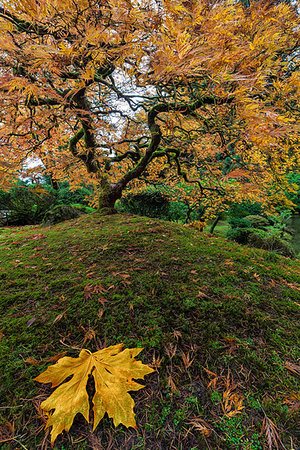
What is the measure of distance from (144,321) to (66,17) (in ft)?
6.88

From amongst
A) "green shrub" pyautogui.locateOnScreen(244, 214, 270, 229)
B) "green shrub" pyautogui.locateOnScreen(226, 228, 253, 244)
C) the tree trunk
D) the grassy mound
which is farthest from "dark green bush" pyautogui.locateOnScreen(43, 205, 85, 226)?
"green shrub" pyautogui.locateOnScreen(244, 214, 270, 229)

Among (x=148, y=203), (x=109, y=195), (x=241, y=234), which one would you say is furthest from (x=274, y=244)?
(x=109, y=195)

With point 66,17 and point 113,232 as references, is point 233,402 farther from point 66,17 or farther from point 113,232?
point 66,17

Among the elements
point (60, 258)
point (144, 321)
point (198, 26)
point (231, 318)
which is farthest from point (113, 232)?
point (198, 26)

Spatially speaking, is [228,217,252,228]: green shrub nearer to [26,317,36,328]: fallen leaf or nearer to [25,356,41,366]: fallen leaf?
[26,317,36,328]: fallen leaf

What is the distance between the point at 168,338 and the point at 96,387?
443 mm

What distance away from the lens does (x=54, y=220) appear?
4.73 meters

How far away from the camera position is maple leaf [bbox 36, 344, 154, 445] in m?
0.68

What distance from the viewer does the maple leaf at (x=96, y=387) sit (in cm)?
68

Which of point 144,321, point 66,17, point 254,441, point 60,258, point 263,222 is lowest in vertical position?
point 263,222

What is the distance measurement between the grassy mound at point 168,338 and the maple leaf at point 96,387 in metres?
0.06

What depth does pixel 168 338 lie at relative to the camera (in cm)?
104

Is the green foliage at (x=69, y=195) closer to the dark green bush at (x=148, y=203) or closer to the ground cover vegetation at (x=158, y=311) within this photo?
the dark green bush at (x=148, y=203)

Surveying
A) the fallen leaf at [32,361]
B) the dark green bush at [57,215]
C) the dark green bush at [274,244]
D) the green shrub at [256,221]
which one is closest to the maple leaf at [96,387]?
the fallen leaf at [32,361]
